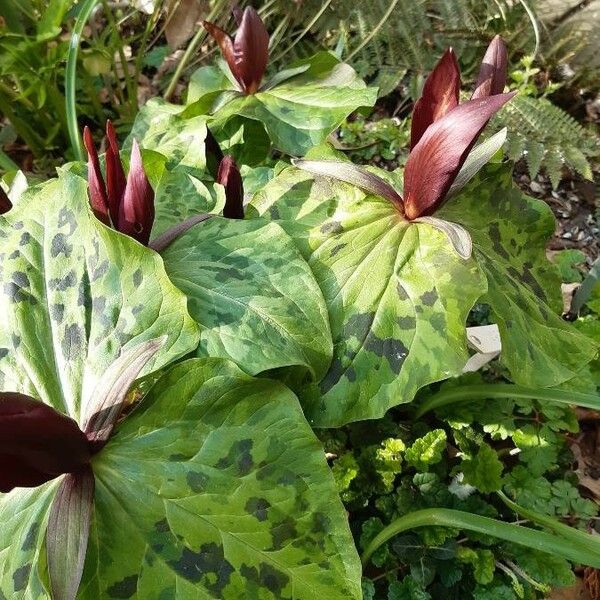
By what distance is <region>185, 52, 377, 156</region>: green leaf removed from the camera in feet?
3.94

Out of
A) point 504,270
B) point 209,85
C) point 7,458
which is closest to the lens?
point 7,458

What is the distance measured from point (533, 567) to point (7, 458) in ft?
2.79

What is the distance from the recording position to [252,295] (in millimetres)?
851

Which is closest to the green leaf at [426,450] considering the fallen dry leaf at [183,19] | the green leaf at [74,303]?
the green leaf at [74,303]

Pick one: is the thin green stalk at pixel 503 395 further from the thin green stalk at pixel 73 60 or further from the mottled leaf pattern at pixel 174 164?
the thin green stalk at pixel 73 60

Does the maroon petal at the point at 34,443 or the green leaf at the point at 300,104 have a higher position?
the green leaf at the point at 300,104

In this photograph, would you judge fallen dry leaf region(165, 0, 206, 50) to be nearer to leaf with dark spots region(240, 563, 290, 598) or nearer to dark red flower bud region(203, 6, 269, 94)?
dark red flower bud region(203, 6, 269, 94)

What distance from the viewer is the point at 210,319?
2.73 ft

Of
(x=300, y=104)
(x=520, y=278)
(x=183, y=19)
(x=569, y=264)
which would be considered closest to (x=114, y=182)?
(x=300, y=104)

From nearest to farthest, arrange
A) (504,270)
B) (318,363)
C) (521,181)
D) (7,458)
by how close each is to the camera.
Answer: (7,458), (318,363), (504,270), (521,181)

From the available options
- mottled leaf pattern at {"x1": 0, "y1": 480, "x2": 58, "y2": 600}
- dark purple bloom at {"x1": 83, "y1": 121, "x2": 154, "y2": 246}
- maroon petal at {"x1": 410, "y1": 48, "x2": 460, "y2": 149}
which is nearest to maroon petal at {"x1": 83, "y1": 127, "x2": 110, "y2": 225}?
dark purple bloom at {"x1": 83, "y1": 121, "x2": 154, "y2": 246}

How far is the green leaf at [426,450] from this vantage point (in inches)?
43.2

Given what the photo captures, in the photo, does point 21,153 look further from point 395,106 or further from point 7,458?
point 7,458

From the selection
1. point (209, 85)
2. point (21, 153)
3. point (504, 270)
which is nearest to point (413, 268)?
point (504, 270)
